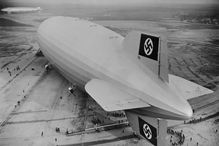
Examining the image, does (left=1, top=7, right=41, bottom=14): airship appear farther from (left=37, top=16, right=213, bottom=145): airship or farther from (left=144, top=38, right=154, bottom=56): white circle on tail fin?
(left=144, top=38, right=154, bottom=56): white circle on tail fin

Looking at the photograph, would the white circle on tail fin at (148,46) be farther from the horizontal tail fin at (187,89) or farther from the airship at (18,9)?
the airship at (18,9)

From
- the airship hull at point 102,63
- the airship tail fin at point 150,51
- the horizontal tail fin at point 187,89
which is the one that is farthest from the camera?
the horizontal tail fin at point 187,89

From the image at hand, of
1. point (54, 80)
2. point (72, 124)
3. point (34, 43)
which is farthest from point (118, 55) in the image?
→ point (34, 43)

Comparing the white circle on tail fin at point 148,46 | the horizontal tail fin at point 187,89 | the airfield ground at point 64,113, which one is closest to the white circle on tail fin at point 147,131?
the airfield ground at point 64,113

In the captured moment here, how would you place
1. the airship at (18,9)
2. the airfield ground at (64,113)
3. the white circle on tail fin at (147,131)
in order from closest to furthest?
the white circle on tail fin at (147,131) → the airfield ground at (64,113) → the airship at (18,9)

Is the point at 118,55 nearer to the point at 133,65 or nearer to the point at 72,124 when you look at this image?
the point at 133,65

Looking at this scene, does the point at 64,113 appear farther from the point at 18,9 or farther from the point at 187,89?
the point at 18,9

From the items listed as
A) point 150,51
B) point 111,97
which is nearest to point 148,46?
point 150,51
